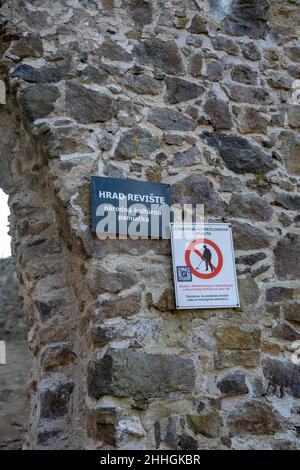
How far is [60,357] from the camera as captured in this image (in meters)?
3.13

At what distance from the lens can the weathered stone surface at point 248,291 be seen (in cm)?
323

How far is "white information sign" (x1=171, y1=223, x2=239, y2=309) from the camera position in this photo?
311cm

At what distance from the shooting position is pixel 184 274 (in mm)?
3141

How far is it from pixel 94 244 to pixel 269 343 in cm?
108

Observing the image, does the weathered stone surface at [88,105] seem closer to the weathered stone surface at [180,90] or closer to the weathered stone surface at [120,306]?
the weathered stone surface at [180,90]

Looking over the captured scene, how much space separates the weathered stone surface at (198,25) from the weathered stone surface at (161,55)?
21 cm

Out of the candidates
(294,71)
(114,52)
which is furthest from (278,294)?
(114,52)

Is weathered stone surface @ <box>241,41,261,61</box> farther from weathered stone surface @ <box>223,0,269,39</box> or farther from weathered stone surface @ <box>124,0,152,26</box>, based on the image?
weathered stone surface @ <box>124,0,152,26</box>

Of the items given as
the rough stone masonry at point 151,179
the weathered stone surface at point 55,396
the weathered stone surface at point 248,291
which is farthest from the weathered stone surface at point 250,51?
the weathered stone surface at point 55,396

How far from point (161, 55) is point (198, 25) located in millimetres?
394

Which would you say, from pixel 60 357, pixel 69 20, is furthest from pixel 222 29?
pixel 60 357
